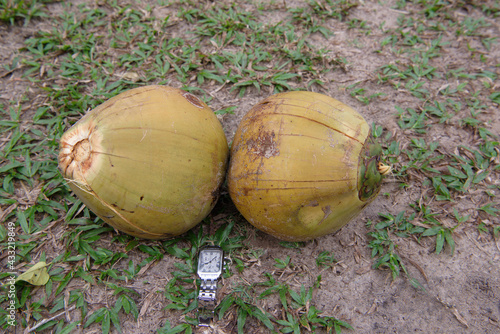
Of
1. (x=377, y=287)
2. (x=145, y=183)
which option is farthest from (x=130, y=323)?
(x=377, y=287)

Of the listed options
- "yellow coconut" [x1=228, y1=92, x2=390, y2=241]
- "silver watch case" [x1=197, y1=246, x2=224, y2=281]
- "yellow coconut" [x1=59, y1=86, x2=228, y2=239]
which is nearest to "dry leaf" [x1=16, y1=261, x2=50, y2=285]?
"yellow coconut" [x1=59, y1=86, x2=228, y2=239]

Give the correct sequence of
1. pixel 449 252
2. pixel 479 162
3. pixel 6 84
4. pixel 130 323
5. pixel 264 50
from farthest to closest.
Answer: pixel 264 50 < pixel 6 84 < pixel 479 162 < pixel 449 252 < pixel 130 323

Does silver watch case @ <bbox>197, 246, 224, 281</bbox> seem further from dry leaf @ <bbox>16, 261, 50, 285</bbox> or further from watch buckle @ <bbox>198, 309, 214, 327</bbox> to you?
dry leaf @ <bbox>16, 261, 50, 285</bbox>

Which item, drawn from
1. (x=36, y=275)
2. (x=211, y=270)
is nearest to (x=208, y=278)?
(x=211, y=270)

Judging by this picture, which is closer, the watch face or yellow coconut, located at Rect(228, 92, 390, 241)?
yellow coconut, located at Rect(228, 92, 390, 241)

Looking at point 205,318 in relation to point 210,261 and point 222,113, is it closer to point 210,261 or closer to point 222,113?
point 210,261

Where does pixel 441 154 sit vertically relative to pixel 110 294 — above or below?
above

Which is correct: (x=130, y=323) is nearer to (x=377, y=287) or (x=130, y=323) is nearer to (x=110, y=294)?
(x=110, y=294)
